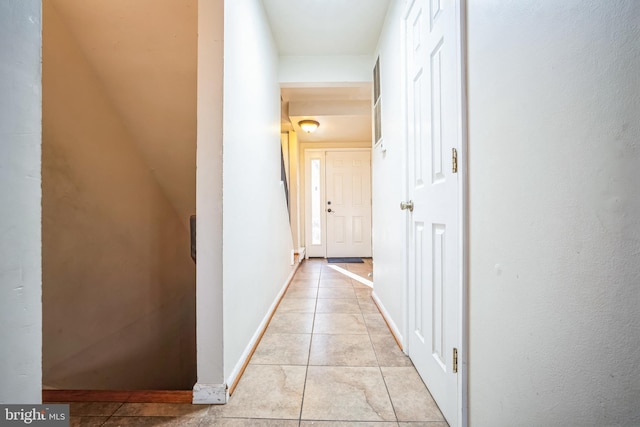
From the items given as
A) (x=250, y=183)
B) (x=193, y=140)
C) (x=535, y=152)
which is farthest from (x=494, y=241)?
(x=193, y=140)

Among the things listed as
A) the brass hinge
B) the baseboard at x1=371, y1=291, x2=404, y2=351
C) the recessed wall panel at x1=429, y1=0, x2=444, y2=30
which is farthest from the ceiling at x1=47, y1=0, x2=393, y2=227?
the brass hinge

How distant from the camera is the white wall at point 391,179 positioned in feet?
5.81

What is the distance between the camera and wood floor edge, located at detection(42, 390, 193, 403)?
125cm

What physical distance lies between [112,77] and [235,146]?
1.15m

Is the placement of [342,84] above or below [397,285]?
above

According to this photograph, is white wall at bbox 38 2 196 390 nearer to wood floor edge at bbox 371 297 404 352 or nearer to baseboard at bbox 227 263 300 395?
baseboard at bbox 227 263 300 395

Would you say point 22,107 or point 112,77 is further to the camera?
point 112,77

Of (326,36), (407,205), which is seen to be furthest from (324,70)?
(407,205)

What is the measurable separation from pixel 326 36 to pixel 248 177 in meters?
1.67

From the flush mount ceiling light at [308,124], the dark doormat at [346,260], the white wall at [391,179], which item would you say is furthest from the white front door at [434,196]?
the dark doormat at [346,260]

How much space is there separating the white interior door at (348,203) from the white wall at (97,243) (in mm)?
3084

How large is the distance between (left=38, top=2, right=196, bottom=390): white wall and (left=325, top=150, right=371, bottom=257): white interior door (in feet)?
10.1

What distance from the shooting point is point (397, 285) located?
6.20 ft

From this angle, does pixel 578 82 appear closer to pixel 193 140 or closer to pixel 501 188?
pixel 501 188
